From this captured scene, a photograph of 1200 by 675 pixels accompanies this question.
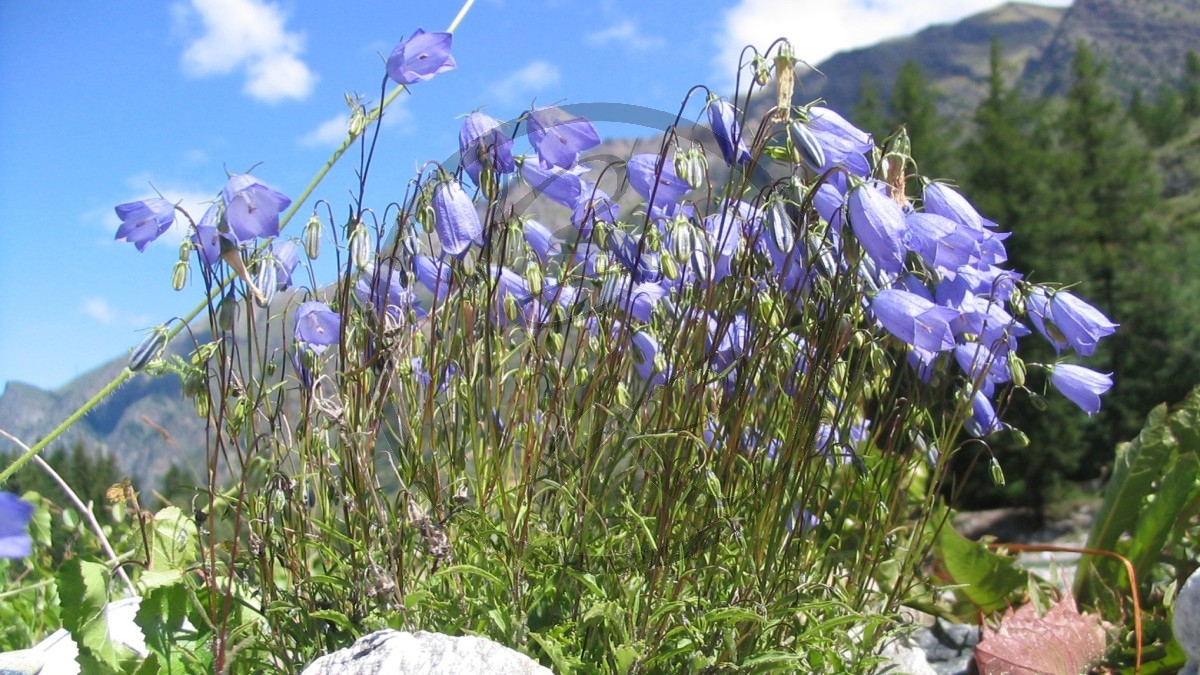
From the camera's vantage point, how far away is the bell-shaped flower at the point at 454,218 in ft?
6.59

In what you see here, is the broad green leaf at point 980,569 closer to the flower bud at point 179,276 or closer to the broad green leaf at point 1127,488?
the broad green leaf at point 1127,488

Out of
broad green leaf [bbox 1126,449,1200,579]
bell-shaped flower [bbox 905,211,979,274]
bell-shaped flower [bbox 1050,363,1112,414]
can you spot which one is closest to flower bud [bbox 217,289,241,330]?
bell-shaped flower [bbox 905,211,979,274]

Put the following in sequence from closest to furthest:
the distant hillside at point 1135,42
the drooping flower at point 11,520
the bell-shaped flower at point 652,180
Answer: the drooping flower at point 11,520 < the bell-shaped flower at point 652,180 < the distant hillside at point 1135,42

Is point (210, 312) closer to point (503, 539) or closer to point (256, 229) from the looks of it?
point (256, 229)

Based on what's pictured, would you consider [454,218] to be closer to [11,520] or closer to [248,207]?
[248,207]

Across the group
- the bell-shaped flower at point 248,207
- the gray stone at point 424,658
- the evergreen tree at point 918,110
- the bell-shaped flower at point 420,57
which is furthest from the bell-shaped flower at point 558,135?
the evergreen tree at point 918,110

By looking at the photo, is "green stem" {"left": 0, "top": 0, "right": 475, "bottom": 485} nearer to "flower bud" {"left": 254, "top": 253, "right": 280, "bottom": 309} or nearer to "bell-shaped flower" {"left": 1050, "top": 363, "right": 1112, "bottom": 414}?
"flower bud" {"left": 254, "top": 253, "right": 280, "bottom": 309}

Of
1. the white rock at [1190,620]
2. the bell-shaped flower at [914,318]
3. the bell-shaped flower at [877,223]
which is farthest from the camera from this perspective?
the white rock at [1190,620]

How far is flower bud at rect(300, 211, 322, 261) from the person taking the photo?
2.13m

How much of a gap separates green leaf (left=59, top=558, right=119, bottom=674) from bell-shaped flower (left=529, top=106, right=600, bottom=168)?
1346 millimetres

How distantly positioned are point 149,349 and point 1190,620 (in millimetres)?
2640

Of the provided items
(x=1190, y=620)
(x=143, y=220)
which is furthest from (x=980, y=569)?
(x=143, y=220)

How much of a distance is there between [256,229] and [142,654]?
1403 millimetres

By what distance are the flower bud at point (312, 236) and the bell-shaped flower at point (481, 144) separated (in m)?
0.34
